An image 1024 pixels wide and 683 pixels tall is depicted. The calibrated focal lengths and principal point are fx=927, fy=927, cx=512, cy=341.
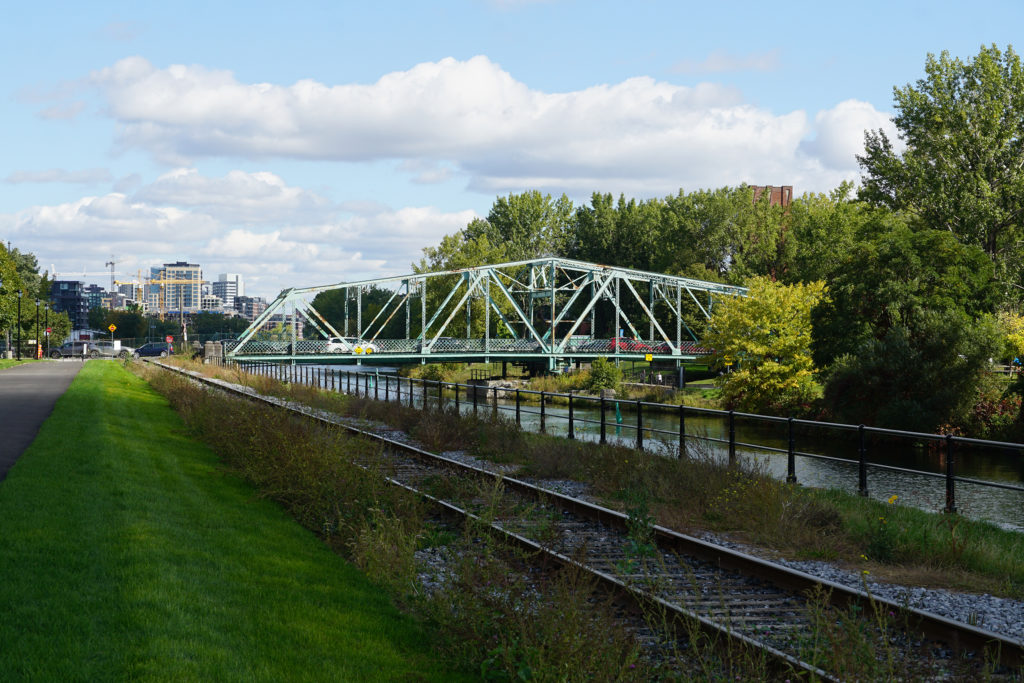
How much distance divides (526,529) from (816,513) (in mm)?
3781

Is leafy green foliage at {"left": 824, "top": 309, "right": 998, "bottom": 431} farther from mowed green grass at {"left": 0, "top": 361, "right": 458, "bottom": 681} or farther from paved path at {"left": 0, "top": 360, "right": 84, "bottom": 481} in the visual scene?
paved path at {"left": 0, "top": 360, "right": 84, "bottom": 481}

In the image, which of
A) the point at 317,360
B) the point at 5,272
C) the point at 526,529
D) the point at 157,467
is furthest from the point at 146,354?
the point at 526,529

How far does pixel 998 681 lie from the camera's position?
6270 millimetres

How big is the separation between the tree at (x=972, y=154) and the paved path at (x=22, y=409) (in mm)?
53258

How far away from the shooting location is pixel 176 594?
7.90 m

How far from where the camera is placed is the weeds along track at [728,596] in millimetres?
6574

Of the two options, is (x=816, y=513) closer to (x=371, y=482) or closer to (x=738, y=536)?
(x=738, y=536)

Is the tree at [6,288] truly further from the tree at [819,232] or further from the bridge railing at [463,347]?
the tree at [819,232]

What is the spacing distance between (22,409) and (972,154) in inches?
2290

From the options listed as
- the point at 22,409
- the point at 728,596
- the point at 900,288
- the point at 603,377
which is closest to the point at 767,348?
the point at 900,288

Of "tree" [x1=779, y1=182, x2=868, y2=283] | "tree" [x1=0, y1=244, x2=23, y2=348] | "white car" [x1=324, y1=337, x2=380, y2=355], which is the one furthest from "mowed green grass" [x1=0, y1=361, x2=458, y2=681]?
"tree" [x1=779, y1=182, x2=868, y2=283]

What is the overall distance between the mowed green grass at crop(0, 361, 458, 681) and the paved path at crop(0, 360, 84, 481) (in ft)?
11.9

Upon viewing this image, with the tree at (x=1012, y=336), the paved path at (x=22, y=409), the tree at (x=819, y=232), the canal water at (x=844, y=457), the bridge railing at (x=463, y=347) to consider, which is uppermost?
the tree at (x=819, y=232)

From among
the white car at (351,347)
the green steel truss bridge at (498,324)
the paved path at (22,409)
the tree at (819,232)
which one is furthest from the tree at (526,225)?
the paved path at (22,409)
